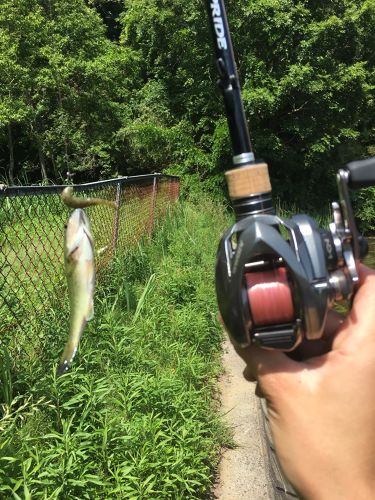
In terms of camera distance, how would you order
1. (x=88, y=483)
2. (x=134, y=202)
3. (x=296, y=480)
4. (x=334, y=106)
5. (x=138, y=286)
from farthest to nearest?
(x=334, y=106), (x=134, y=202), (x=138, y=286), (x=88, y=483), (x=296, y=480)

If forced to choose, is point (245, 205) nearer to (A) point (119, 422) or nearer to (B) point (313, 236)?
(B) point (313, 236)

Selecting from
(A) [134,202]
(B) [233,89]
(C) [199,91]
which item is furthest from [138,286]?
(C) [199,91]

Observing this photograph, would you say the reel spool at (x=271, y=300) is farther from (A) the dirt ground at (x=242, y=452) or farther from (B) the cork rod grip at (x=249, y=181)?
(A) the dirt ground at (x=242, y=452)

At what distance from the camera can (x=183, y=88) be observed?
15547 mm

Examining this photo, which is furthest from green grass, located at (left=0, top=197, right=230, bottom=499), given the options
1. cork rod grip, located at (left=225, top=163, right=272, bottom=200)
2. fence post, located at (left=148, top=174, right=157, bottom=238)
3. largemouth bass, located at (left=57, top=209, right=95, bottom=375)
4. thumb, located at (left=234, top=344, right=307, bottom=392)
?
fence post, located at (left=148, top=174, right=157, bottom=238)

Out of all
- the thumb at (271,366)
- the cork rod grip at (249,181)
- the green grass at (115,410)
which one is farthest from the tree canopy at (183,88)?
the thumb at (271,366)

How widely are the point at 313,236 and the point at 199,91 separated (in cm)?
1483

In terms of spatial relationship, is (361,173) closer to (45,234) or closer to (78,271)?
(78,271)

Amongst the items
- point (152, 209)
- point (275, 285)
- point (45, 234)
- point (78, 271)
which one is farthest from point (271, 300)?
point (152, 209)

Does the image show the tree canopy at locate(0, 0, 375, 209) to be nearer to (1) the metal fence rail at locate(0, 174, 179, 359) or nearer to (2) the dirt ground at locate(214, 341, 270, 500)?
(1) the metal fence rail at locate(0, 174, 179, 359)

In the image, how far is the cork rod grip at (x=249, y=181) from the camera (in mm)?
Result: 1041

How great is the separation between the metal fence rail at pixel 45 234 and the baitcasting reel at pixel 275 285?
75 cm

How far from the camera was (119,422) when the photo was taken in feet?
9.04

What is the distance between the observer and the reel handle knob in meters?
0.96
